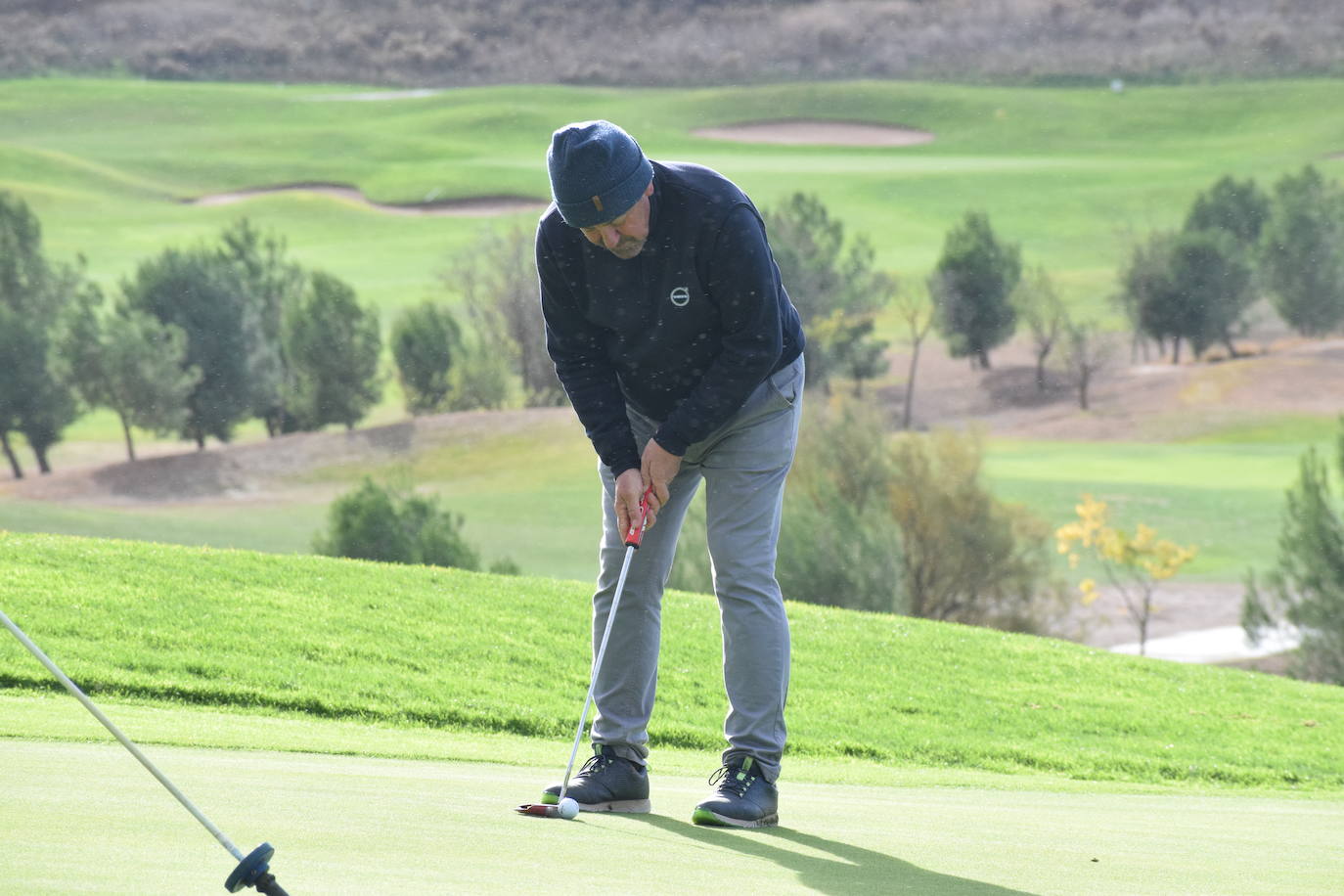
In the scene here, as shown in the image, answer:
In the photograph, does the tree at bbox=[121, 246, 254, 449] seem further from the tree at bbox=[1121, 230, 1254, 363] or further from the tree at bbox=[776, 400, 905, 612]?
the tree at bbox=[1121, 230, 1254, 363]

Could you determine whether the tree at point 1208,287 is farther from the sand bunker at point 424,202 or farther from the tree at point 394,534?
the tree at point 394,534

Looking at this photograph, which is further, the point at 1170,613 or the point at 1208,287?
the point at 1208,287

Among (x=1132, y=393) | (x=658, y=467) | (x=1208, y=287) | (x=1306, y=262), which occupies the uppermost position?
(x=658, y=467)

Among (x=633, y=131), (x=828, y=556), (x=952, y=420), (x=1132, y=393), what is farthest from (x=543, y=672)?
(x=633, y=131)

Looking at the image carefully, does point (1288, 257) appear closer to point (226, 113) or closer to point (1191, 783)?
point (226, 113)

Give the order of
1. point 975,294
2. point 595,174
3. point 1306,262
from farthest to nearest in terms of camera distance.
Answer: point 1306,262
point 975,294
point 595,174

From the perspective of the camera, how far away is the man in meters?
3.66

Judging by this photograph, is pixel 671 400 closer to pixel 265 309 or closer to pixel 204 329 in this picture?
pixel 204 329

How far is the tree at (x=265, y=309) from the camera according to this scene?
192 ft

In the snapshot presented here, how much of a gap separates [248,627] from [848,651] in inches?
162

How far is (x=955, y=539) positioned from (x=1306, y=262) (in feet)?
135

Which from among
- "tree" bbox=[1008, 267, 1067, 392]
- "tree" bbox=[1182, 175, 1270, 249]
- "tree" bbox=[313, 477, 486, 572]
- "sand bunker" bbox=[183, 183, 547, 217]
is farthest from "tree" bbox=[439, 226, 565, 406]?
"tree" bbox=[1182, 175, 1270, 249]

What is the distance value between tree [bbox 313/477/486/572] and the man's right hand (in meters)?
28.1

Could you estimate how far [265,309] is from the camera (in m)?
62.0
